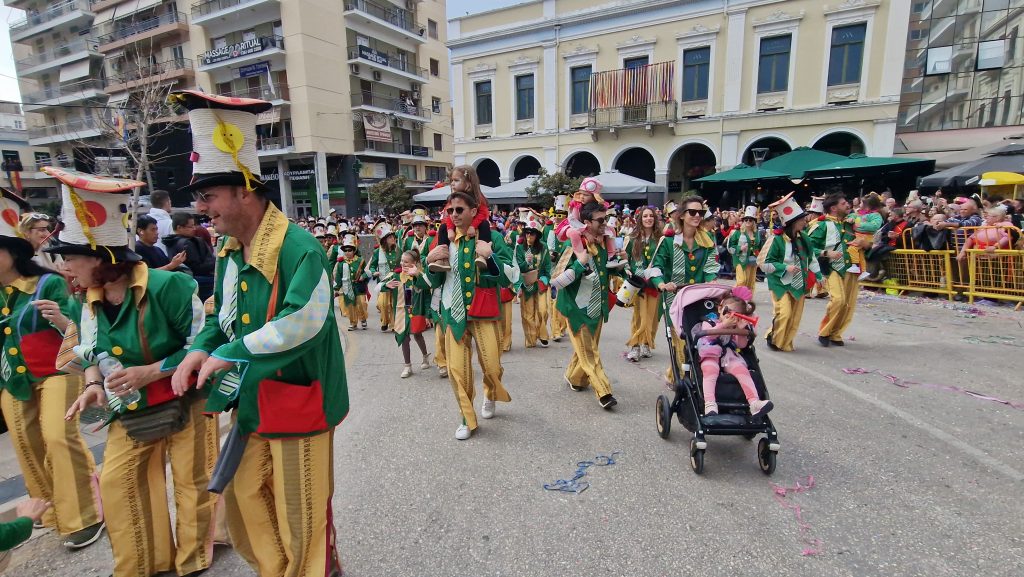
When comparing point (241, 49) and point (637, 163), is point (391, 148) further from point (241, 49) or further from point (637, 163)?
point (637, 163)

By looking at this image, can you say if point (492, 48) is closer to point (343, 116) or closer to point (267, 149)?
point (343, 116)

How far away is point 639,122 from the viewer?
Result: 24016 mm

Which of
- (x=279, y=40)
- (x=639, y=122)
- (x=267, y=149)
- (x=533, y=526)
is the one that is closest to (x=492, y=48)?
(x=639, y=122)

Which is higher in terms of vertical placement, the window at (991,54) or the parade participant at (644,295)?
the window at (991,54)

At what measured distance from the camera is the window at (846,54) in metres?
20.4

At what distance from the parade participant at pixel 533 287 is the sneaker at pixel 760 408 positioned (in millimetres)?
3839

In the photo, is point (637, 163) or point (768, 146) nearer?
point (768, 146)

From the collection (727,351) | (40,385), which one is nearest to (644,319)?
(727,351)

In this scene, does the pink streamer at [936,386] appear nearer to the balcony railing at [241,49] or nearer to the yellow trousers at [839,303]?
the yellow trousers at [839,303]

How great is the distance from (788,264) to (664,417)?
3550 millimetres

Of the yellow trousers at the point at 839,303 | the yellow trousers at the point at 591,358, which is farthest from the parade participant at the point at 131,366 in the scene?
the yellow trousers at the point at 839,303

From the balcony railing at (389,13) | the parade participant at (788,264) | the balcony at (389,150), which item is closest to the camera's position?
the parade participant at (788,264)

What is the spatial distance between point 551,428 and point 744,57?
75.0 feet

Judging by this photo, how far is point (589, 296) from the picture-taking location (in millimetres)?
4941
